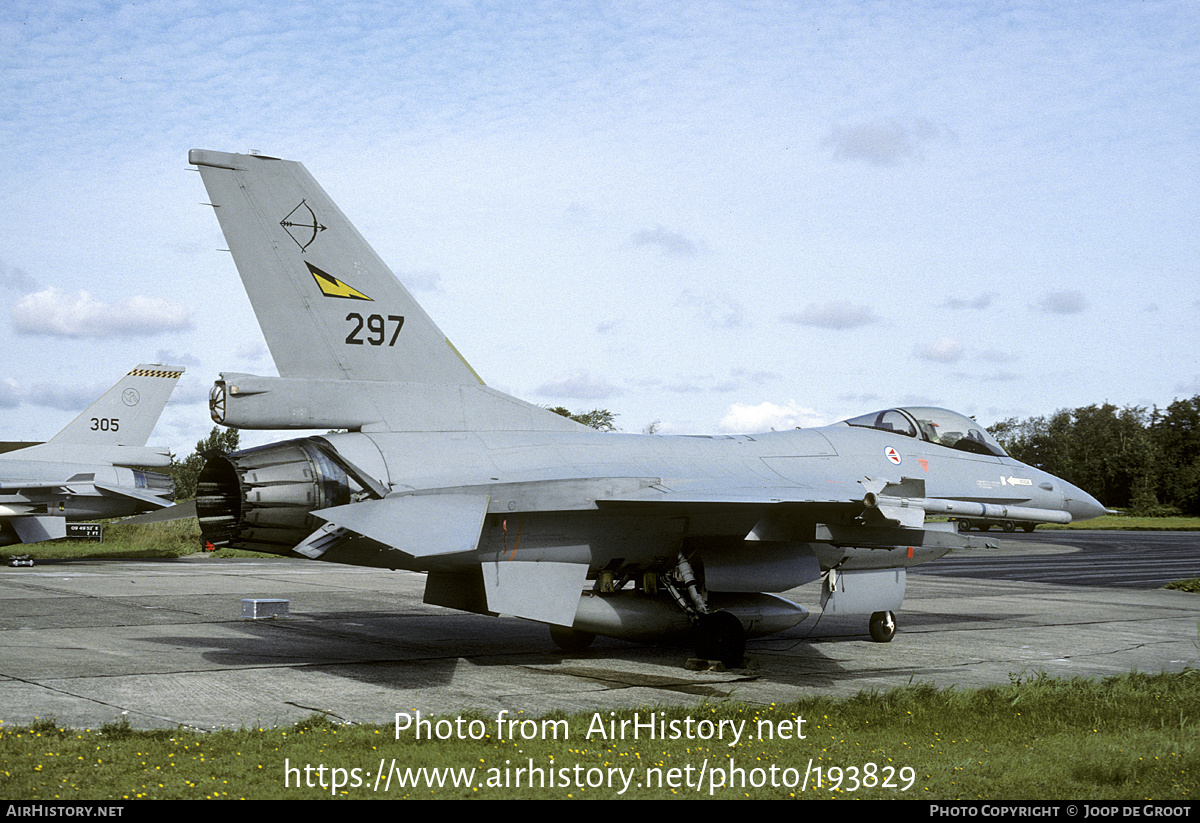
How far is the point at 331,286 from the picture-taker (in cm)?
1012

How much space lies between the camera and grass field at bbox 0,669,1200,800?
579cm

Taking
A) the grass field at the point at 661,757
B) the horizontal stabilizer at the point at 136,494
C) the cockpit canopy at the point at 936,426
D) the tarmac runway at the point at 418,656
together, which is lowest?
the tarmac runway at the point at 418,656

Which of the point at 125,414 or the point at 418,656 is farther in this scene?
the point at 125,414

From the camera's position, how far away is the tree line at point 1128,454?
73.5m

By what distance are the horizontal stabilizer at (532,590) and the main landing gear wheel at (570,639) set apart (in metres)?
2.23

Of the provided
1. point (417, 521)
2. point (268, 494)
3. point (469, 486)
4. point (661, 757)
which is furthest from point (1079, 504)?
point (268, 494)

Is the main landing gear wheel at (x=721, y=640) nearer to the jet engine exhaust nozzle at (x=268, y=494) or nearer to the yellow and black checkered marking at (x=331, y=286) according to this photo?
the jet engine exhaust nozzle at (x=268, y=494)

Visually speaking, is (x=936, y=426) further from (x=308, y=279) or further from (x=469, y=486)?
(x=308, y=279)

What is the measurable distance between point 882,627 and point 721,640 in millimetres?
3532

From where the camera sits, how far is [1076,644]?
1364cm

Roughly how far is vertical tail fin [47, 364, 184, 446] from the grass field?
980 inches

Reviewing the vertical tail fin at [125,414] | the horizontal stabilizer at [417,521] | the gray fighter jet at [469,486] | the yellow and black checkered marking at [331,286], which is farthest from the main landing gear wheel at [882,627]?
the vertical tail fin at [125,414]
